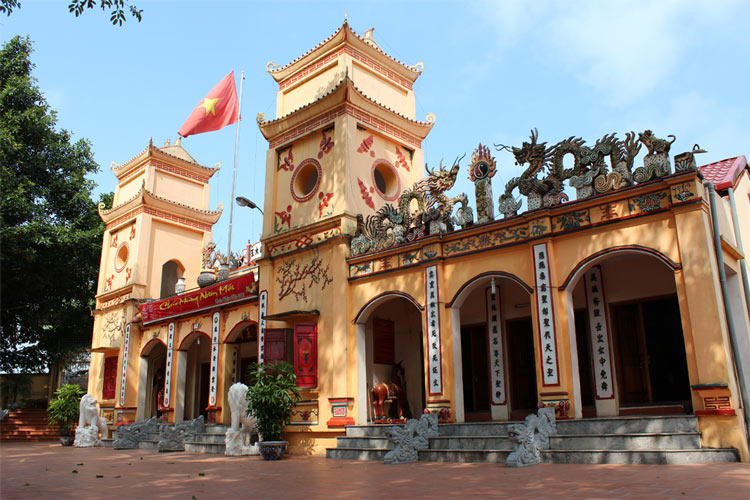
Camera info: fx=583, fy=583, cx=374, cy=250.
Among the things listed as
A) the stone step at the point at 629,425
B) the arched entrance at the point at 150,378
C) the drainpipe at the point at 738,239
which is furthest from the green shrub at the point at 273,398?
the drainpipe at the point at 738,239

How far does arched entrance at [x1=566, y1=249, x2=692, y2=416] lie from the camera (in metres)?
9.82

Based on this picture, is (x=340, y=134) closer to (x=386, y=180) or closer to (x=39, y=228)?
(x=386, y=180)

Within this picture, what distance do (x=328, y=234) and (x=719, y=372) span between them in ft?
26.1

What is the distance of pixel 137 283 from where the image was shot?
61.5 ft

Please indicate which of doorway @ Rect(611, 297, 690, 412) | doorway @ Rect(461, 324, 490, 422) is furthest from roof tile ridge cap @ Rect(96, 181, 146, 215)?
doorway @ Rect(611, 297, 690, 412)

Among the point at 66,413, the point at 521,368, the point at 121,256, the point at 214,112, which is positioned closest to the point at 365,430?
the point at 521,368

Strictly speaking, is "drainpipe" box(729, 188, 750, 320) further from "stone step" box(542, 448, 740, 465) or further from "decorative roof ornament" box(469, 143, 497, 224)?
"decorative roof ornament" box(469, 143, 497, 224)

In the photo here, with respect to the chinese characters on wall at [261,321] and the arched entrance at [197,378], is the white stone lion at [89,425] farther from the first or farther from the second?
the chinese characters on wall at [261,321]

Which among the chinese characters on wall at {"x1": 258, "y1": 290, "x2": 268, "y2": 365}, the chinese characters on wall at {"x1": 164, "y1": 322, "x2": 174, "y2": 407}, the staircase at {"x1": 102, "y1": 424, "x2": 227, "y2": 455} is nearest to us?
the staircase at {"x1": 102, "y1": 424, "x2": 227, "y2": 455}

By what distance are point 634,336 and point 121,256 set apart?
663 inches

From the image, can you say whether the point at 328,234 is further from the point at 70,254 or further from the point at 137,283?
the point at 70,254

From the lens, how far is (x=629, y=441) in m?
7.61

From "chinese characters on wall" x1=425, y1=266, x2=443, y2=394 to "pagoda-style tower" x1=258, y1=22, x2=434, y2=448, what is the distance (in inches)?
75.0

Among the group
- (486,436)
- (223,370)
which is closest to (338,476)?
(486,436)
